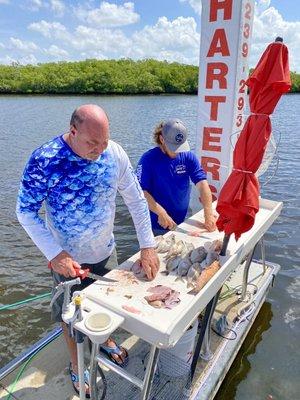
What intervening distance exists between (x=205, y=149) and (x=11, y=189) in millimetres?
7342

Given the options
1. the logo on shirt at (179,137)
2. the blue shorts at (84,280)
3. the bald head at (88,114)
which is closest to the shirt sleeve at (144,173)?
the logo on shirt at (179,137)

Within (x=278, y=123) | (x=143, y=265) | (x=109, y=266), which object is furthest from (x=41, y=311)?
(x=278, y=123)

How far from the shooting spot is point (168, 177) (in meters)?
3.73

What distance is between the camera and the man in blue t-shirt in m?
3.59

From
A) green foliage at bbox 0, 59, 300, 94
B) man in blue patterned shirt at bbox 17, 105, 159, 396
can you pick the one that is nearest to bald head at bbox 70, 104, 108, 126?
man in blue patterned shirt at bbox 17, 105, 159, 396

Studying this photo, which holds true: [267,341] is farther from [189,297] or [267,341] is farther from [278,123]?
[278,123]

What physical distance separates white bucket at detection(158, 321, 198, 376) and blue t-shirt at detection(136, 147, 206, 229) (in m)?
1.38

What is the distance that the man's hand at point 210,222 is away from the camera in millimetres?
3492

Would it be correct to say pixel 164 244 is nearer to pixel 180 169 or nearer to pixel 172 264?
pixel 172 264

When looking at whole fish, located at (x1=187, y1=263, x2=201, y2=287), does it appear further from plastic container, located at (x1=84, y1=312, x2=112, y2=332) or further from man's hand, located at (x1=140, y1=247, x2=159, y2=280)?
plastic container, located at (x1=84, y1=312, x2=112, y2=332)

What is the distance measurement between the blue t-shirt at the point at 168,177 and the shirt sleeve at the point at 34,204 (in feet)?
5.24

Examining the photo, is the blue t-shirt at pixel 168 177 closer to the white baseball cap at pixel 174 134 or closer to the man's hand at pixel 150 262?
the white baseball cap at pixel 174 134

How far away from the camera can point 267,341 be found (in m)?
4.63

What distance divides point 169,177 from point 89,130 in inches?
66.0
